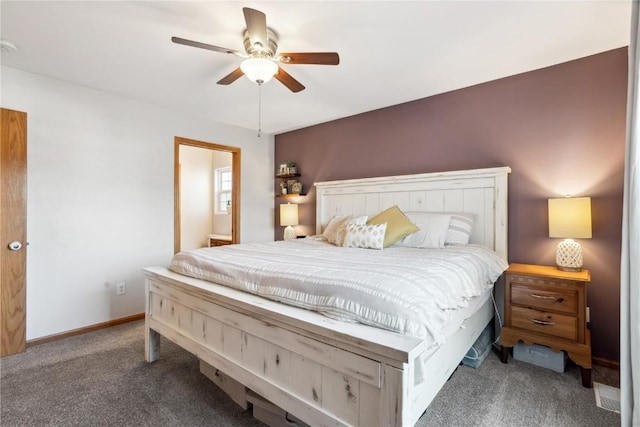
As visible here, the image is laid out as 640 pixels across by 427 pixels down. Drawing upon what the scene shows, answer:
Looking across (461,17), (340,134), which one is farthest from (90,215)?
(461,17)

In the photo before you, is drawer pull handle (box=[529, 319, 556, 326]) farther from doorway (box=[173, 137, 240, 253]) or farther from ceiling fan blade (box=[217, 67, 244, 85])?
doorway (box=[173, 137, 240, 253])

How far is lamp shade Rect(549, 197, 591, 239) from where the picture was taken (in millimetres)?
2162

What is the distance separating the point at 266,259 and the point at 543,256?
2.37 meters

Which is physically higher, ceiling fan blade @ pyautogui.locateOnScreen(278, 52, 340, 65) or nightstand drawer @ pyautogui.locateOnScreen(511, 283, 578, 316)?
ceiling fan blade @ pyautogui.locateOnScreen(278, 52, 340, 65)

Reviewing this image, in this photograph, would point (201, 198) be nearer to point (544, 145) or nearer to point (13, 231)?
point (13, 231)

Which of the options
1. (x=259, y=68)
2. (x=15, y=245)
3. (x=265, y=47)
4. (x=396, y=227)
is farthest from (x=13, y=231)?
(x=396, y=227)

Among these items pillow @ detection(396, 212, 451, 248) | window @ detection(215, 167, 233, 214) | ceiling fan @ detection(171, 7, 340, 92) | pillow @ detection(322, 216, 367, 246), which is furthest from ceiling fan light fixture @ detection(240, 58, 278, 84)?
window @ detection(215, 167, 233, 214)

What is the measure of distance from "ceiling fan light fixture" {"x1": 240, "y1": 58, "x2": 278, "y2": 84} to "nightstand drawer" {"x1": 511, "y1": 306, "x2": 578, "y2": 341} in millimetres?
2503

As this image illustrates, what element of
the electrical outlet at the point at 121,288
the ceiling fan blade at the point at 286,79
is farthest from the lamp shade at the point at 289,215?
the ceiling fan blade at the point at 286,79

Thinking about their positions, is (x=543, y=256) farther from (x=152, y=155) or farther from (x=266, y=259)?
(x=152, y=155)

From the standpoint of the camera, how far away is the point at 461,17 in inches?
75.6

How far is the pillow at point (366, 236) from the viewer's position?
104 inches

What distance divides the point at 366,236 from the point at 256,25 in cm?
179

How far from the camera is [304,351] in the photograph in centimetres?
129
